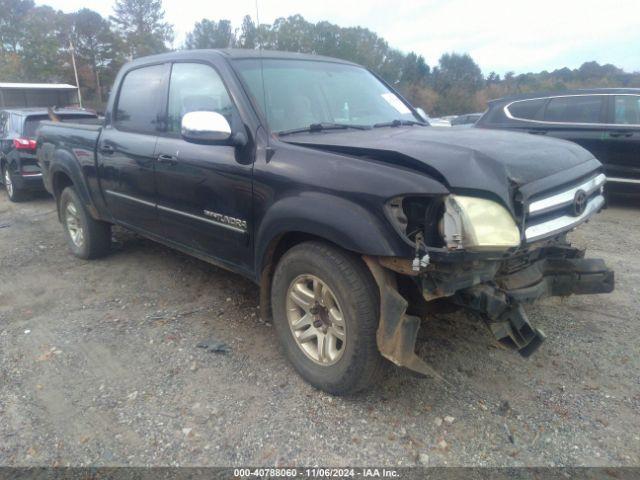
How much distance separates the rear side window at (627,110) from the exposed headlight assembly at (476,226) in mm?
6047

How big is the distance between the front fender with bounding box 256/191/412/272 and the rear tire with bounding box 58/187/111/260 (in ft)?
9.51

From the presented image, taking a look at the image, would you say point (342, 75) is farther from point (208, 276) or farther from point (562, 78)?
point (562, 78)

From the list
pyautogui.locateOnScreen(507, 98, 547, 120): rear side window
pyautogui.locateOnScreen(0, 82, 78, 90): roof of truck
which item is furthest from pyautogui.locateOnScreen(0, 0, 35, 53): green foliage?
pyautogui.locateOnScreen(507, 98, 547, 120): rear side window

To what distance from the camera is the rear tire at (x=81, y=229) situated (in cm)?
507

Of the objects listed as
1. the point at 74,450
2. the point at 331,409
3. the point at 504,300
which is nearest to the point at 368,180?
the point at 504,300

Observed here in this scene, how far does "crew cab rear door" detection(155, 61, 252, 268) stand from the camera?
10.3ft

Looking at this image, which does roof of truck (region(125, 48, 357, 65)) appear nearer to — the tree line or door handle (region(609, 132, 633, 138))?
door handle (region(609, 132, 633, 138))

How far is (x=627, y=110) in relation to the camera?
23.2ft

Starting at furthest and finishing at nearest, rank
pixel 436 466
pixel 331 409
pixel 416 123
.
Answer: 1. pixel 416 123
2. pixel 331 409
3. pixel 436 466

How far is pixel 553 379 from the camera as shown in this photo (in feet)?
9.73

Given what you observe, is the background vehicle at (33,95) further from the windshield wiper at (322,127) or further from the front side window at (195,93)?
the windshield wiper at (322,127)

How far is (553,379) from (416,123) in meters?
2.03

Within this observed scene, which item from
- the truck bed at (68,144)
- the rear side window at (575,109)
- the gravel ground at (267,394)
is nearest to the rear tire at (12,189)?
the truck bed at (68,144)

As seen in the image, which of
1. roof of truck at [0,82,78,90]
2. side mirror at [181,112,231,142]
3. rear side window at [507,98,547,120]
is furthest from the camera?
roof of truck at [0,82,78,90]
